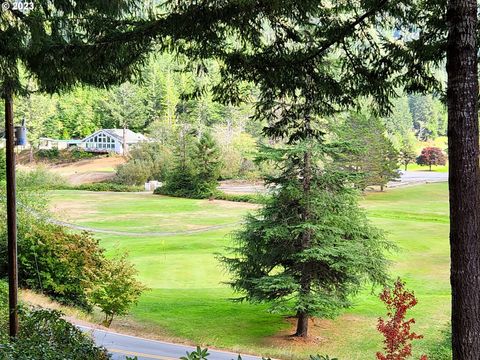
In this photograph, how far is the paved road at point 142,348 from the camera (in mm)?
10065

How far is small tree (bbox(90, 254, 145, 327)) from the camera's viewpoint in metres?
11.4

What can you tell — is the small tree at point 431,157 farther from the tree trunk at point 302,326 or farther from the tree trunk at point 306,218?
the tree trunk at point 306,218

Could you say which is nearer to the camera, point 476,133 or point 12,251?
point 476,133

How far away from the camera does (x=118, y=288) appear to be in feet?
37.4

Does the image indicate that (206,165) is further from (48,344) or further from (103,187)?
(48,344)

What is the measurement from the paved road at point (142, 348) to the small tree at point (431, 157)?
3526cm

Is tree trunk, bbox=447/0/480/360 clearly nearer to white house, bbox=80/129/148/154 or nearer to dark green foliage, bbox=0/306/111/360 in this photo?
dark green foliage, bbox=0/306/111/360

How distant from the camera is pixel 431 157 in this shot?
42.0 metres

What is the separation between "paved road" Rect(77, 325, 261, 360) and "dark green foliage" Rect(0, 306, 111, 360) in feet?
15.4

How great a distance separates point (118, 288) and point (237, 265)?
2843 mm

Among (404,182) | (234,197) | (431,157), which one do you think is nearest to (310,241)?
(234,197)

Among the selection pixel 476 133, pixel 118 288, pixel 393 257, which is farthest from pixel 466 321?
pixel 393 257

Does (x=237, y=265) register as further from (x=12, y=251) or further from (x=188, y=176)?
(x=188, y=176)

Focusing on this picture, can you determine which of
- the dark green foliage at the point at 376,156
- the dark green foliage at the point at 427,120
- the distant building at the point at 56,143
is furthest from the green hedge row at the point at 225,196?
the dark green foliage at the point at 427,120
